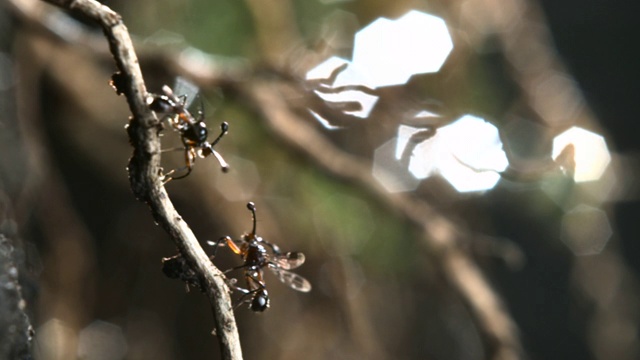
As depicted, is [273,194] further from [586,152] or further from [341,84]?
[586,152]

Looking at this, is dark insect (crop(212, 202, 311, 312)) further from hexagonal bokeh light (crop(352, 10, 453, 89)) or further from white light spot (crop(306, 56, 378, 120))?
hexagonal bokeh light (crop(352, 10, 453, 89))

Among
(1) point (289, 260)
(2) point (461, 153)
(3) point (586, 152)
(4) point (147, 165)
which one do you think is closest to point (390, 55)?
(2) point (461, 153)

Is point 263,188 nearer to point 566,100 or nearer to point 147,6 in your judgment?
point 147,6

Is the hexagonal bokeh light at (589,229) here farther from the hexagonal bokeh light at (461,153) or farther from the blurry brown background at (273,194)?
the hexagonal bokeh light at (461,153)

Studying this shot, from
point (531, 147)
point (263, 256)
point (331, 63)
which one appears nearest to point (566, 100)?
point (531, 147)

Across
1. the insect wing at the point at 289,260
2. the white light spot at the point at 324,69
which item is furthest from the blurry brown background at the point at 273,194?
the insect wing at the point at 289,260
